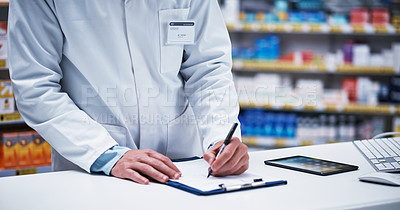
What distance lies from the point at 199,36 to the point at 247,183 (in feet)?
2.66

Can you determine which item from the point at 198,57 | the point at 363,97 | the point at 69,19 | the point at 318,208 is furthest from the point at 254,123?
the point at 318,208

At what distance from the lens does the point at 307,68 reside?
17.0 feet

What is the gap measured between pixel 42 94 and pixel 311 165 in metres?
0.96

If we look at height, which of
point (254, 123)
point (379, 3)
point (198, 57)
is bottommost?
point (254, 123)

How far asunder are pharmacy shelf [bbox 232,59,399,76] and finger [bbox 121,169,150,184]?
156 inches

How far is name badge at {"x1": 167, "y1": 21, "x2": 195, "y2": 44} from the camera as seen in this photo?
185 cm

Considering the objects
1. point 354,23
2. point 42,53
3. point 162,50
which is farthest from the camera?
point 354,23

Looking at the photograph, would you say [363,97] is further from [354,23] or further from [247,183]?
[247,183]

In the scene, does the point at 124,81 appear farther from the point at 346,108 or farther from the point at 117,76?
the point at 346,108

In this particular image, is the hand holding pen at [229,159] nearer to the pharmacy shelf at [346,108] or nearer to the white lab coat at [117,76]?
the white lab coat at [117,76]

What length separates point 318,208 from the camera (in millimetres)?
1136

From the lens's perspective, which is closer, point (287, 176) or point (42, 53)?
point (287, 176)

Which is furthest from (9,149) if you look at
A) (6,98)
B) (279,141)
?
(279,141)

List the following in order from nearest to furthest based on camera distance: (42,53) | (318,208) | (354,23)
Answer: (318,208) → (42,53) → (354,23)
